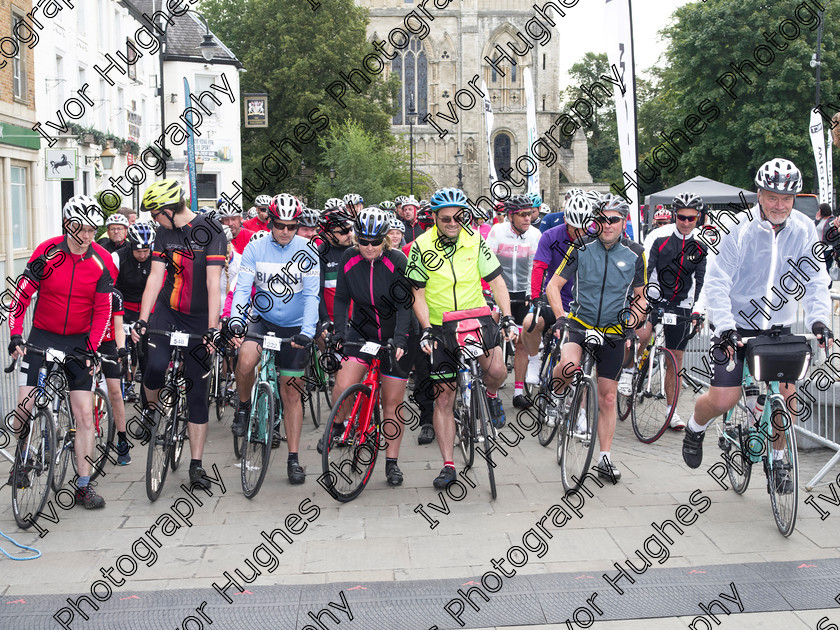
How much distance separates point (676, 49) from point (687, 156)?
515 cm

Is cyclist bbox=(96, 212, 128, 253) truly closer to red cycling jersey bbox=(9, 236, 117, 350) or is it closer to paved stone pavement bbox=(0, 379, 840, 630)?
paved stone pavement bbox=(0, 379, 840, 630)

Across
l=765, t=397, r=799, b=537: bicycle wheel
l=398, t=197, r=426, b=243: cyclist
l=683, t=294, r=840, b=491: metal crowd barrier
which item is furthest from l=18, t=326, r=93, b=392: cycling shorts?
l=398, t=197, r=426, b=243: cyclist

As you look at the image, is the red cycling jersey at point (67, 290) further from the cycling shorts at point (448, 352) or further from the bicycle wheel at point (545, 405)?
the bicycle wheel at point (545, 405)

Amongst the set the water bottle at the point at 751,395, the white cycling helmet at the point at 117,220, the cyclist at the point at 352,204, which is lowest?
the water bottle at the point at 751,395

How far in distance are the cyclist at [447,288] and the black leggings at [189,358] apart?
1593mm

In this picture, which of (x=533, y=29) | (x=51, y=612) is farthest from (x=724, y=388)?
(x=533, y=29)

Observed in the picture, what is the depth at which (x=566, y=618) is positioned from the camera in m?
4.59

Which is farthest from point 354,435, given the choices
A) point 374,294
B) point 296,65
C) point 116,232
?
→ point 296,65

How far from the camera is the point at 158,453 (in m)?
6.81

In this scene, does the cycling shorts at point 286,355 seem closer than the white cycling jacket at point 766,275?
No

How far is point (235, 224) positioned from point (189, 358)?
18.5 ft

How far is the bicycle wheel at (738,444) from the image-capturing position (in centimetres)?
621

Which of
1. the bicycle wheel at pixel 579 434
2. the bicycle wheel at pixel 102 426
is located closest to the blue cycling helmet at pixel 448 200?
the bicycle wheel at pixel 579 434

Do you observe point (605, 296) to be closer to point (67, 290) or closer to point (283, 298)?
point (283, 298)
